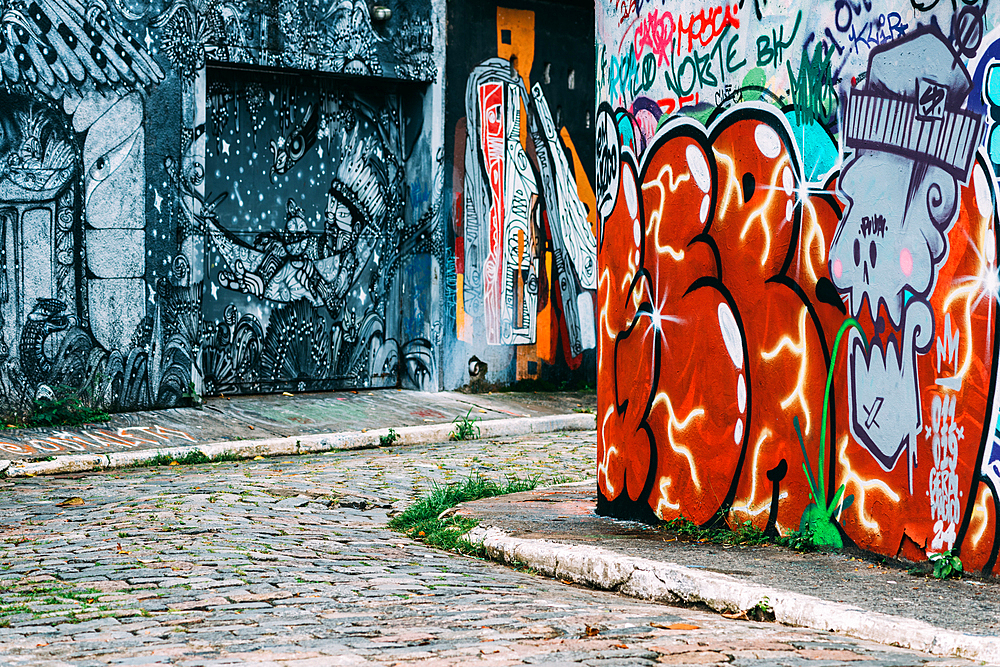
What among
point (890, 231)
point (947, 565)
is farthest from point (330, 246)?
point (947, 565)

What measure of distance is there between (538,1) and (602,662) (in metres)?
10.5

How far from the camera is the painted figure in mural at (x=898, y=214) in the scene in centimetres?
529

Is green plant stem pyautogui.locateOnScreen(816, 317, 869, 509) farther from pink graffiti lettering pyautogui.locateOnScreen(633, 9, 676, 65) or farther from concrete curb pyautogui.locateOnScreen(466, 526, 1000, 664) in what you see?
pink graffiti lettering pyautogui.locateOnScreen(633, 9, 676, 65)

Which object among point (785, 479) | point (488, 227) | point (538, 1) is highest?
point (538, 1)

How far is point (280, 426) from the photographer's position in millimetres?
11047

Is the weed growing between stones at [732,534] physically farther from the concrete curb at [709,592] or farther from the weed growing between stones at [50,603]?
the weed growing between stones at [50,603]

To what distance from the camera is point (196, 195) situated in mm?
11609

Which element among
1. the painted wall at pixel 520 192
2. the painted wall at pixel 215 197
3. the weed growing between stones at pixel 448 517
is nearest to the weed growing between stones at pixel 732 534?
the weed growing between stones at pixel 448 517

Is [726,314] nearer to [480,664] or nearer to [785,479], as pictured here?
[785,479]

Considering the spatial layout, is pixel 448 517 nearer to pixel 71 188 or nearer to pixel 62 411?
pixel 62 411

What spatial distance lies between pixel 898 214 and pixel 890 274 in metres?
0.27

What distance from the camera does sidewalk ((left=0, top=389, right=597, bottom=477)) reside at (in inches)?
381

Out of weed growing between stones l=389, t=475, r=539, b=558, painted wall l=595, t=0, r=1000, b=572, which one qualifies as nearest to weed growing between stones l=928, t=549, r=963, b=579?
painted wall l=595, t=0, r=1000, b=572

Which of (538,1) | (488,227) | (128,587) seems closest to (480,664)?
(128,587)
